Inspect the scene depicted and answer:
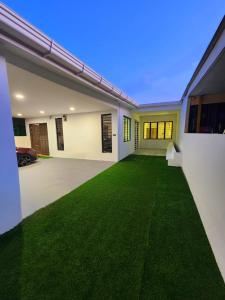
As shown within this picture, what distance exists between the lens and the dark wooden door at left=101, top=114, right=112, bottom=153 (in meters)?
6.25

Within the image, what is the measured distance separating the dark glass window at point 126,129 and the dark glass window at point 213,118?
3211mm

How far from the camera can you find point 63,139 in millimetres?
7492

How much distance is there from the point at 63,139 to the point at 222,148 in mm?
7054

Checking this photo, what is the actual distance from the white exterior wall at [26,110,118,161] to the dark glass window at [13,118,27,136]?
1.69m

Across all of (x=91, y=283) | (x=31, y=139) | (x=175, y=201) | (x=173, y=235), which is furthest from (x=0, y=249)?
(x=31, y=139)

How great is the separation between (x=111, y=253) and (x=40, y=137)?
8.06 meters

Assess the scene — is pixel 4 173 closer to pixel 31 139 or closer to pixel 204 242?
pixel 204 242

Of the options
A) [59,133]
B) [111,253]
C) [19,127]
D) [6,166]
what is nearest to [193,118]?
[111,253]

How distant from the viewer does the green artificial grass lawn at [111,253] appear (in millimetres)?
1282

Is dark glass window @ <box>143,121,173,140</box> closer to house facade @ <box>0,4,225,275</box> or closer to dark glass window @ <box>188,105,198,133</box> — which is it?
house facade @ <box>0,4,225,275</box>

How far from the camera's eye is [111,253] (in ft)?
5.43

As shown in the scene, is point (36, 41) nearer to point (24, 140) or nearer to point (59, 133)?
point (59, 133)

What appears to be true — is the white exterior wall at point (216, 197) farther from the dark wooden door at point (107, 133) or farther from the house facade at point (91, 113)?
the dark wooden door at point (107, 133)

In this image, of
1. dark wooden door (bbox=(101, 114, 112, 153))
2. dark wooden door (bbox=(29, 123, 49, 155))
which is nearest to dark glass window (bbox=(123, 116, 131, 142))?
dark wooden door (bbox=(101, 114, 112, 153))
